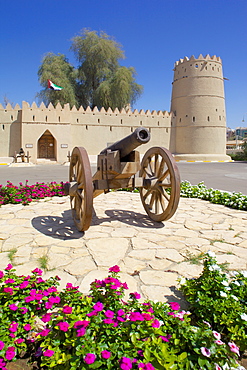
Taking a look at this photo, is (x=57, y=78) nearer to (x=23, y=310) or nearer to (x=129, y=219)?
(x=129, y=219)

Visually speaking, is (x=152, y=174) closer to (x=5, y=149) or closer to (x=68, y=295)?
(x=68, y=295)

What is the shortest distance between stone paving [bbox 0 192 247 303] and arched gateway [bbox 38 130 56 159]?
64.0ft

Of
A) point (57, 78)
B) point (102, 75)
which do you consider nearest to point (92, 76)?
point (102, 75)

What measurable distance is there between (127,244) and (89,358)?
2.25 metres

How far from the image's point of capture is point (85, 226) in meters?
3.78

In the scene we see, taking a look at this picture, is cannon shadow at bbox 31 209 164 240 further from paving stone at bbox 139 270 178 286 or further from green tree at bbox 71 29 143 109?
green tree at bbox 71 29 143 109

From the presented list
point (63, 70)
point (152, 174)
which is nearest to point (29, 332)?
point (152, 174)

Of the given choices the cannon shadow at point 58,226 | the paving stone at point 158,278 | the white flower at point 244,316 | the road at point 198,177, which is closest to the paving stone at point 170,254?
the paving stone at point 158,278

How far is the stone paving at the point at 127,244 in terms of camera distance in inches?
113

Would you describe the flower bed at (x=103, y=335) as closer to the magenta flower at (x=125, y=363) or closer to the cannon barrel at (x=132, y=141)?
the magenta flower at (x=125, y=363)


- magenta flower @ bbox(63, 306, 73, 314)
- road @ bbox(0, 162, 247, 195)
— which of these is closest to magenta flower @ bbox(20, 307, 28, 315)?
magenta flower @ bbox(63, 306, 73, 314)

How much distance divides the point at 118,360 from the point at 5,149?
23810mm

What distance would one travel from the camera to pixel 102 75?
100ft

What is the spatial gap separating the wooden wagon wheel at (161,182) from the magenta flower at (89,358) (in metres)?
2.78
